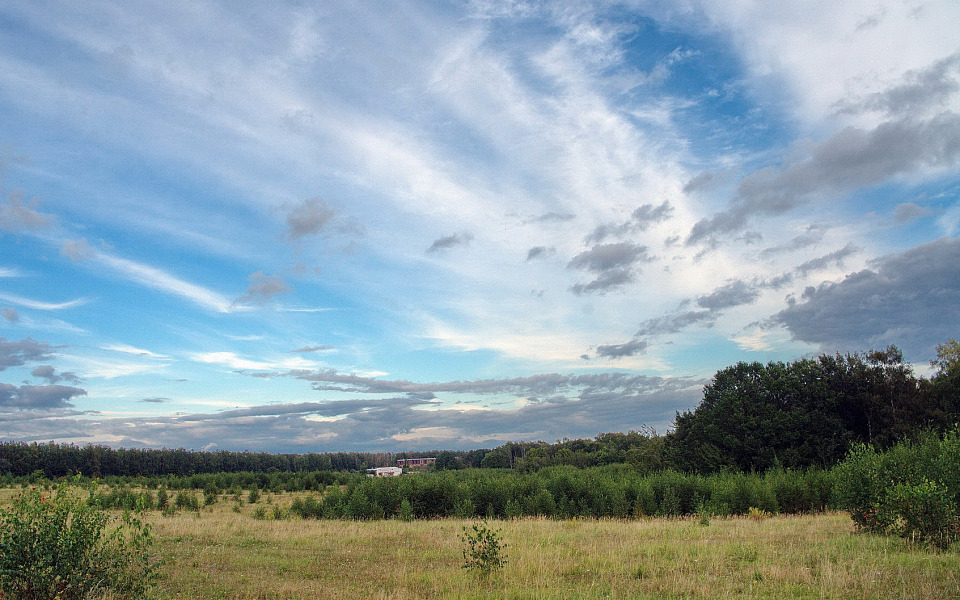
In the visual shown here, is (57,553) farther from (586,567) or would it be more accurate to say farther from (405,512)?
(405,512)

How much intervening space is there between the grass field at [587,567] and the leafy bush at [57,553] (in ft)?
4.43

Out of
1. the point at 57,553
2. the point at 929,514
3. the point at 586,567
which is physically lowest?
the point at 586,567

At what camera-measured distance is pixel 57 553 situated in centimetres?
968

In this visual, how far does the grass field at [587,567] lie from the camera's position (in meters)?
10.9

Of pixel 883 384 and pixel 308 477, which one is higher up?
pixel 883 384

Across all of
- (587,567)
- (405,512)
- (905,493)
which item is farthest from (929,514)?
(405,512)

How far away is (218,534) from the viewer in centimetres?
2195

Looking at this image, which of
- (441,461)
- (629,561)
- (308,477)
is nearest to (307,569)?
(629,561)

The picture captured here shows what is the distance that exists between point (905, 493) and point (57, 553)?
18843 mm

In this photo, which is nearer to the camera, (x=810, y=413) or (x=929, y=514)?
(x=929, y=514)

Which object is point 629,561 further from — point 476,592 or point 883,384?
point 883,384

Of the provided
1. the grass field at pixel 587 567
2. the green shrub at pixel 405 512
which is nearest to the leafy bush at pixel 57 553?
the grass field at pixel 587 567

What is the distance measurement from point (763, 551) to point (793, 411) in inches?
1359

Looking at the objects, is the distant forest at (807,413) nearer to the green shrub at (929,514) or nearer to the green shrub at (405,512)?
the green shrub at (405,512)
